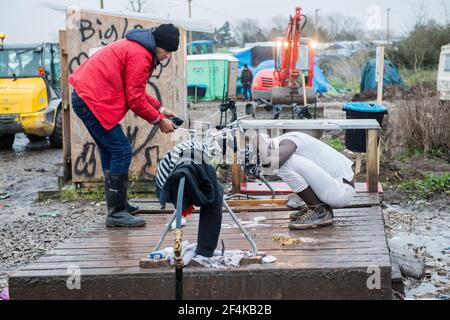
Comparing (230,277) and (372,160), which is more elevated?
(372,160)

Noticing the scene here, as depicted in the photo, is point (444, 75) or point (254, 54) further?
point (254, 54)

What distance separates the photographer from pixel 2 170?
1237 centimetres

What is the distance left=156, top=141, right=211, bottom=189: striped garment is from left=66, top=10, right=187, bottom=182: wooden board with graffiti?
14.3 ft

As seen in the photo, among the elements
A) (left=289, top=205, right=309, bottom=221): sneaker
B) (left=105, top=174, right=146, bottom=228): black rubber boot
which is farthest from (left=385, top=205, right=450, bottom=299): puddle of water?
(left=105, top=174, right=146, bottom=228): black rubber boot

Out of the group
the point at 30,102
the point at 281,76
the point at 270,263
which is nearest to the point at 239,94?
the point at 281,76

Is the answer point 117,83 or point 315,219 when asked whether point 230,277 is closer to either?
point 315,219

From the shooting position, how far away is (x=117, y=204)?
575 cm

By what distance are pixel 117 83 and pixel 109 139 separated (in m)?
0.49

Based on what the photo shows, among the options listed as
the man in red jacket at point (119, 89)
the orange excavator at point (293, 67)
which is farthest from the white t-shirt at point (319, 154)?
the orange excavator at point (293, 67)

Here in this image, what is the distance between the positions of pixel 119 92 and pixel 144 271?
187 cm

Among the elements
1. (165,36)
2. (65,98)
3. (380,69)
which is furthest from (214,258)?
(380,69)

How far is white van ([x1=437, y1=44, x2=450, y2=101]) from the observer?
1905 centimetres

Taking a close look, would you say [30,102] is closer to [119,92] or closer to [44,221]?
[44,221]

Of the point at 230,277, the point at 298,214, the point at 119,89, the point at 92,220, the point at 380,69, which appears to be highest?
the point at 380,69
